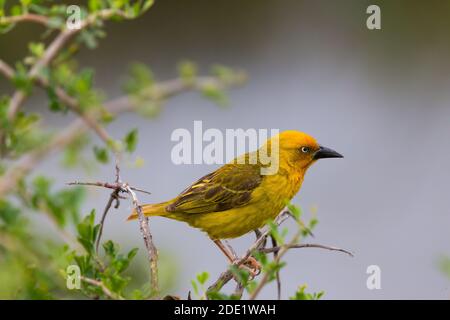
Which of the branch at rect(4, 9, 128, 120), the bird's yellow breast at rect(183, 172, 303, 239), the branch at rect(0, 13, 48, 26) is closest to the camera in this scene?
the branch at rect(0, 13, 48, 26)

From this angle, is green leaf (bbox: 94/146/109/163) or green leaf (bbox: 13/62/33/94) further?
green leaf (bbox: 94/146/109/163)

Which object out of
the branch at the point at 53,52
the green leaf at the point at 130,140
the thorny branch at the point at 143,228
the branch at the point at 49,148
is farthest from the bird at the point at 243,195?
the thorny branch at the point at 143,228

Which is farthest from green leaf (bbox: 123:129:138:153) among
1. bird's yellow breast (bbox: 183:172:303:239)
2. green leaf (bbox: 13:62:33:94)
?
bird's yellow breast (bbox: 183:172:303:239)

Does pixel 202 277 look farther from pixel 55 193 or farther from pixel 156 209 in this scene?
pixel 156 209

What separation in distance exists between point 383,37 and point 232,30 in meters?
A: 1.54

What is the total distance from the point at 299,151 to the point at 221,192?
1.28 feet

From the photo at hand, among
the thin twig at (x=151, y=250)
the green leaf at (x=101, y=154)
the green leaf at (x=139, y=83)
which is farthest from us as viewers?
the green leaf at (x=139, y=83)

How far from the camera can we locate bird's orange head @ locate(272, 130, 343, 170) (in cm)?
341

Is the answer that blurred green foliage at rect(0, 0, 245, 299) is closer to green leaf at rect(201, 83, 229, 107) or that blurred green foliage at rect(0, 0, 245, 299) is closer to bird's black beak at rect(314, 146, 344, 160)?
green leaf at rect(201, 83, 229, 107)

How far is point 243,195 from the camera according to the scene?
3344 mm

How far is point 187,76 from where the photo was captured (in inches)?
140

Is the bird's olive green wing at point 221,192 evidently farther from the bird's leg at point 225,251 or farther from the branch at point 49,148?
the branch at point 49,148

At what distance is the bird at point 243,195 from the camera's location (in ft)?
10.7

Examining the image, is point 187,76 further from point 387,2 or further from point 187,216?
point 387,2
